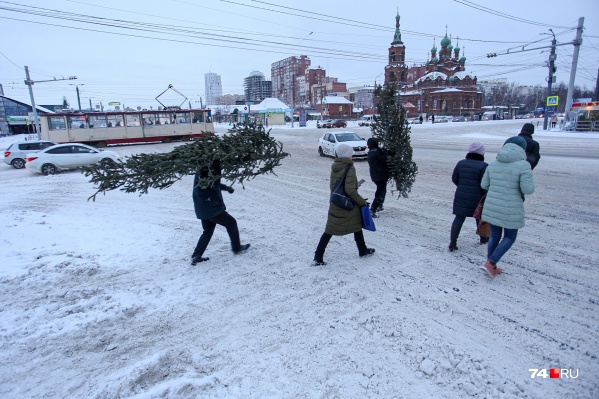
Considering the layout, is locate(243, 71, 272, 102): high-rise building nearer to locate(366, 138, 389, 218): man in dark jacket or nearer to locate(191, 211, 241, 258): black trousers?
locate(366, 138, 389, 218): man in dark jacket

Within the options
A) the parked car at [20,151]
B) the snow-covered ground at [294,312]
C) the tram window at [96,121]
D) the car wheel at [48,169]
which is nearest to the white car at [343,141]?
the snow-covered ground at [294,312]

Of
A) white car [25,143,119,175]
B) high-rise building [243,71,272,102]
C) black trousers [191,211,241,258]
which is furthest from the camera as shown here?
high-rise building [243,71,272,102]

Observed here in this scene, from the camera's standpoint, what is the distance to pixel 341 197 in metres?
4.61

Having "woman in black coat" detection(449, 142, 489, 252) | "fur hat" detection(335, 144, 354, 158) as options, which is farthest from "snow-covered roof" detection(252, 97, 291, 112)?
"fur hat" detection(335, 144, 354, 158)

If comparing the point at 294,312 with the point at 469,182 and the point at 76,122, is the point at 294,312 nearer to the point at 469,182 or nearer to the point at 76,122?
the point at 469,182

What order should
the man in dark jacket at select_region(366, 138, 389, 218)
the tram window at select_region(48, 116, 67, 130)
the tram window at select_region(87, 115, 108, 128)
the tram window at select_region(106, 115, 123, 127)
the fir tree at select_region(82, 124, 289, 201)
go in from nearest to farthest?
the fir tree at select_region(82, 124, 289, 201)
the man in dark jacket at select_region(366, 138, 389, 218)
the tram window at select_region(48, 116, 67, 130)
the tram window at select_region(87, 115, 108, 128)
the tram window at select_region(106, 115, 123, 127)

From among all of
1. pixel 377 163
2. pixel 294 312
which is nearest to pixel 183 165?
pixel 294 312

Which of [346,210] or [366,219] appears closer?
[346,210]

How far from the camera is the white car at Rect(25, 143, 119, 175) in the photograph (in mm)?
14984

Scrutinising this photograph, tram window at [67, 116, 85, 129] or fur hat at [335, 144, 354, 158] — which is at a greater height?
tram window at [67, 116, 85, 129]

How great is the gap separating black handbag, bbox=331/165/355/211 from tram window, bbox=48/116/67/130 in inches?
1182

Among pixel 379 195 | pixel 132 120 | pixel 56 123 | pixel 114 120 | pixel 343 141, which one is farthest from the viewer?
pixel 132 120

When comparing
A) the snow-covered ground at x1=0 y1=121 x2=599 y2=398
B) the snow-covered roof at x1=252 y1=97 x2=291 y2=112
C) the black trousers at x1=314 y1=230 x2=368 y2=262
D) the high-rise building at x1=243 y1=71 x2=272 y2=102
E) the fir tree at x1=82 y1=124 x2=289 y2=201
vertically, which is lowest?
the snow-covered ground at x1=0 y1=121 x2=599 y2=398

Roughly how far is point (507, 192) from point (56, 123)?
32006 millimetres
